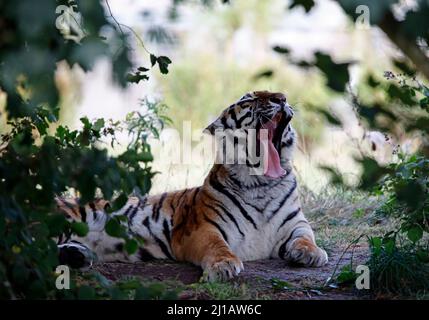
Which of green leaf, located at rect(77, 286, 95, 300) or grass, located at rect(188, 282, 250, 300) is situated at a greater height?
grass, located at rect(188, 282, 250, 300)

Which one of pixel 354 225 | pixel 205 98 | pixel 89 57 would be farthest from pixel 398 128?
pixel 205 98

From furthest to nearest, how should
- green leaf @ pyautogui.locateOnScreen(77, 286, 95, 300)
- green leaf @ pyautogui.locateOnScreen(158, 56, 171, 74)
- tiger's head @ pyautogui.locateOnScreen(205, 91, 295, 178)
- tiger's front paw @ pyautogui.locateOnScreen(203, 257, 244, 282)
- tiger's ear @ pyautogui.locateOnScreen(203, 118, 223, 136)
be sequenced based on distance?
tiger's ear @ pyautogui.locateOnScreen(203, 118, 223, 136) → tiger's head @ pyautogui.locateOnScreen(205, 91, 295, 178) → tiger's front paw @ pyautogui.locateOnScreen(203, 257, 244, 282) → green leaf @ pyautogui.locateOnScreen(158, 56, 171, 74) → green leaf @ pyautogui.locateOnScreen(77, 286, 95, 300)

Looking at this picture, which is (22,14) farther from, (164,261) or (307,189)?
(307,189)

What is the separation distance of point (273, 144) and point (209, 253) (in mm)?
1123

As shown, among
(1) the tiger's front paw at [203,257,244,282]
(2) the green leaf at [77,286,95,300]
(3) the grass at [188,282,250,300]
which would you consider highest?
(1) the tiger's front paw at [203,257,244,282]

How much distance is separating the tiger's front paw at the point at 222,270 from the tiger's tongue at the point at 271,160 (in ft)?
3.31

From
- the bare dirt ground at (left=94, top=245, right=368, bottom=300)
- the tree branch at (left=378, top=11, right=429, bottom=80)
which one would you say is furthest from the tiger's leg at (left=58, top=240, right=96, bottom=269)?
the tree branch at (left=378, top=11, right=429, bottom=80)

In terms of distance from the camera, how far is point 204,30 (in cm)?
1659

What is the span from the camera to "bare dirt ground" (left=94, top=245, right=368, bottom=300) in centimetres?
391

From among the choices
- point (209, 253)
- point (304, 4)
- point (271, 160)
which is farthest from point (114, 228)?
point (271, 160)

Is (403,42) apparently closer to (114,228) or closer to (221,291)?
(114,228)

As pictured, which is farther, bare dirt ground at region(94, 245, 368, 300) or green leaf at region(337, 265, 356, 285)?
green leaf at region(337, 265, 356, 285)

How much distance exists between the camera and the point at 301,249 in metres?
4.89

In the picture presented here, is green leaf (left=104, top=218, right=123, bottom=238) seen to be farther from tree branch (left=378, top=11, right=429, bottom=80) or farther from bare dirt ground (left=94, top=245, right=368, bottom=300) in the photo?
tree branch (left=378, top=11, right=429, bottom=80)
